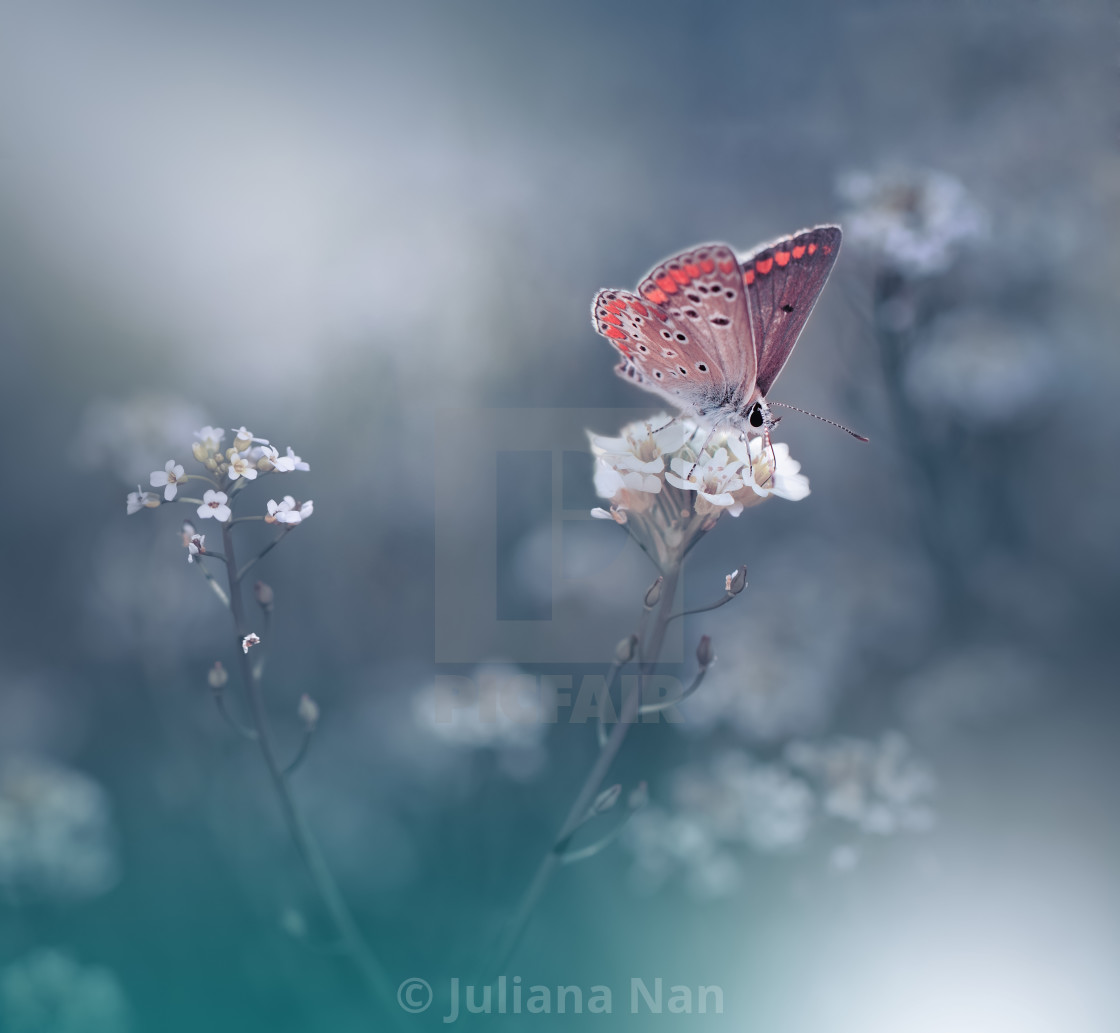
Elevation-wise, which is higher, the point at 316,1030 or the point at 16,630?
the point at 16,630

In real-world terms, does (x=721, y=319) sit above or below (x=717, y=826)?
above

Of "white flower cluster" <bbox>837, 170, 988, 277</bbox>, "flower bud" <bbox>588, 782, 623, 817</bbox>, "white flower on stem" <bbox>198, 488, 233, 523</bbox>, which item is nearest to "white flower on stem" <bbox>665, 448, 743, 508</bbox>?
"flower bud" <bbox>588, 782, 623, 817</bbox>

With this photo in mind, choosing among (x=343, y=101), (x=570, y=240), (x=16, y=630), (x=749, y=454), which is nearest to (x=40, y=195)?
(x=343, y=101)

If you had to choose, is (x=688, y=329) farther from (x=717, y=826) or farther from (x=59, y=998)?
(x=59, y=998)

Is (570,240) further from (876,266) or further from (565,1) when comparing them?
(876,266)

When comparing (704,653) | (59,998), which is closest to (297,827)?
(704,653)

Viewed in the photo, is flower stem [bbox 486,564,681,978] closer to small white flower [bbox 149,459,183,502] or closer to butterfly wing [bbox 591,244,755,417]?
butterfly wing [bbox 591,244,755,417]
